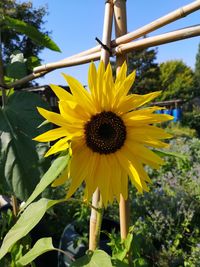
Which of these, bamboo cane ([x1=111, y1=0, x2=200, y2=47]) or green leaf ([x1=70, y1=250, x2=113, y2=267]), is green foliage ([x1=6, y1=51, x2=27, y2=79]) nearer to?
bamboo cane ([x1=111, y1=0, x2=200, y2=47])

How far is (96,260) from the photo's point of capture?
551 millimetres

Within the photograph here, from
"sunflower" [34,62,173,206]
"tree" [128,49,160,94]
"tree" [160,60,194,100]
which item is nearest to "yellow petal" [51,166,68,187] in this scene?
"sunflower" [34,62,173,206]

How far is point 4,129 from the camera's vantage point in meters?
0.69

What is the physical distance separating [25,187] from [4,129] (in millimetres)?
121

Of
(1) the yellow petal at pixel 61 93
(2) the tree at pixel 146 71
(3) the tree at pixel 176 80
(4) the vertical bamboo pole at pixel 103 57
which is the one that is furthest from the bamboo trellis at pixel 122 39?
(3) the tree at pixel 176 80

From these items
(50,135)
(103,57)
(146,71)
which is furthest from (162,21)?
(146,71)

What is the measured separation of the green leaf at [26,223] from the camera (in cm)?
51

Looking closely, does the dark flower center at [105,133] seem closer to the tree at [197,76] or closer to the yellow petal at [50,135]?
the yellow petal at [50,135]

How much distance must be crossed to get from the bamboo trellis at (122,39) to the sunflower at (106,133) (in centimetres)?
7

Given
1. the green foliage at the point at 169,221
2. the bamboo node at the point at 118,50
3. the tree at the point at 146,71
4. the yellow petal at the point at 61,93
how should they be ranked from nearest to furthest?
the yellow petal at the point at 61,93 → the bamboo node at the point at 118,50 → the green foliage at the point at 169,221 → the tree at the point at 146,71

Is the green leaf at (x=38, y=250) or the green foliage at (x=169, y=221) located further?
the green foliage at (x=169, y=221)

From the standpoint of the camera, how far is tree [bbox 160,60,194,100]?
70.2 feet

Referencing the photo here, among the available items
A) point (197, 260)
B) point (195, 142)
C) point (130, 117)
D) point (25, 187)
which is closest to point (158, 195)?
point (197, 260)

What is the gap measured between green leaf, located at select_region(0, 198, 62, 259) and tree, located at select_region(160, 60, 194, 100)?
20.3 meters
